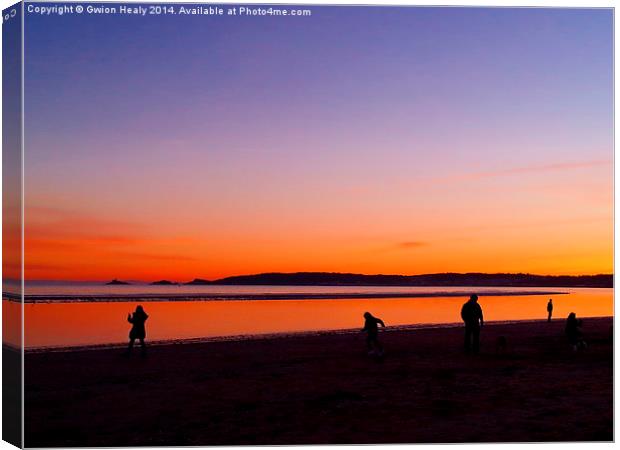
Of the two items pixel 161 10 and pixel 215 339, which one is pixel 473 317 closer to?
pixel 215 339

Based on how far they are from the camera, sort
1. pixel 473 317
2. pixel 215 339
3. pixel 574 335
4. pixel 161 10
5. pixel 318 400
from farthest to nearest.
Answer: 1. pixel 215 339
2. pixel 574 335
3. pixel 473 317
4. pixel 318 400
5. pixel 161 10

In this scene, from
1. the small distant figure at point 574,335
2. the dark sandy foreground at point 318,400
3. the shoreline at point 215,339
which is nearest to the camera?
A: the dark sandy foreground at point 318,400

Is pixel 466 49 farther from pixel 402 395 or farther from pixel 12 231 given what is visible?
pixel 12 231

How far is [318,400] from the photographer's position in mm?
17656

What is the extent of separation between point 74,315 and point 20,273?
3226 cm

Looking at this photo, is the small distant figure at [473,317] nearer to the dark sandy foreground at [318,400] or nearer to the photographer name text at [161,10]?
the dark sandy foreground at [318,400]

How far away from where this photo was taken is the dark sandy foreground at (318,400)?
1582cm

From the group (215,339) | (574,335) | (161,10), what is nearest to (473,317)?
(574,335)

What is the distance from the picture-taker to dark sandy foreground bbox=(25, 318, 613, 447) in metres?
15.8

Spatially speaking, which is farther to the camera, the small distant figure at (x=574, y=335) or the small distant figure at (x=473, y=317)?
the small distant figure at (x=574, y=335)

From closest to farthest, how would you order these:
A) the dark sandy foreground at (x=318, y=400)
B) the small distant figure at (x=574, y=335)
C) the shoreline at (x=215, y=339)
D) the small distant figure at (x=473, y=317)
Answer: the dark sandy foreground at (x=318, y=400)
the small distant figure at (x=473, y=317)
the small distant figure at (x=574, y=335)
the shoreline at (x=215, y=339)

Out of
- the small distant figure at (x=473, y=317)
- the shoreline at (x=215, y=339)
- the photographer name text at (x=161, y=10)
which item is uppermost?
the photographer name text at (x=161, y=10)

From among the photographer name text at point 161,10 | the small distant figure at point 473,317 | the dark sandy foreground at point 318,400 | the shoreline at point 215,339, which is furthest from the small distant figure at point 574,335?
the photographer name text at point 161,10

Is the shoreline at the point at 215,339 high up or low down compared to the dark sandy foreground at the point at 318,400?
up
